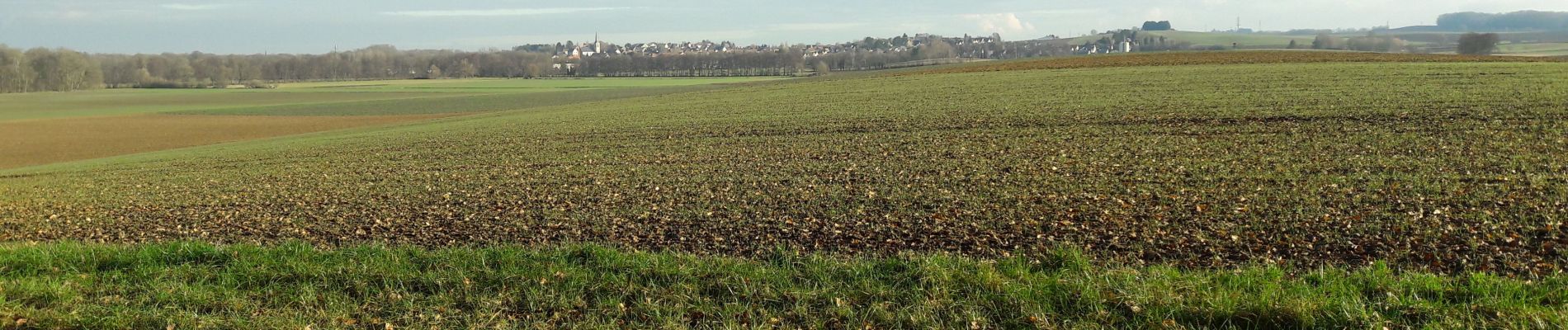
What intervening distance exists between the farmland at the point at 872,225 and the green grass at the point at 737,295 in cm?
4

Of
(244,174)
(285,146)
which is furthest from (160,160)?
(244,174)

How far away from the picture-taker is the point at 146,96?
113 metres

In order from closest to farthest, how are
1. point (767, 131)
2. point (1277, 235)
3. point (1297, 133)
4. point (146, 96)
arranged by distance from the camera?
point (1277, 235)
point (1297, 133)
point (767, 131)
point (146, 96)

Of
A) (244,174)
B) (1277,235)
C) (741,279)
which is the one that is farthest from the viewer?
(244,174)

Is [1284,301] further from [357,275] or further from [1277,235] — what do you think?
[357,275]

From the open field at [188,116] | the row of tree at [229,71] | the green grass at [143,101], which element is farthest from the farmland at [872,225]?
the row of tree at [229,71]

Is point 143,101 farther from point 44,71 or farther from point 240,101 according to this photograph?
point 44,71

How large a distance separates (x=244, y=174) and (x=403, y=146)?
8.31 metres

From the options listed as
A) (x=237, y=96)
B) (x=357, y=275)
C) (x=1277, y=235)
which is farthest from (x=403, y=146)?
(x=237, y=96)

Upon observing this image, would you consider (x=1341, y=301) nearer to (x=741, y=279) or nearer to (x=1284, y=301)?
(x=1284, y=301)

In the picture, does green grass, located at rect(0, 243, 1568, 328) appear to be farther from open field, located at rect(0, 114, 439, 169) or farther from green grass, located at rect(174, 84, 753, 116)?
green grass, located at rect(174, 84, 753, 116)

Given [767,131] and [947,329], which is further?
[767,131]

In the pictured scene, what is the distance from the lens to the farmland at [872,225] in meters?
7.68

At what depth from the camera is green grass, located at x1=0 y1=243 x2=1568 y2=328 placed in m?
7.10
